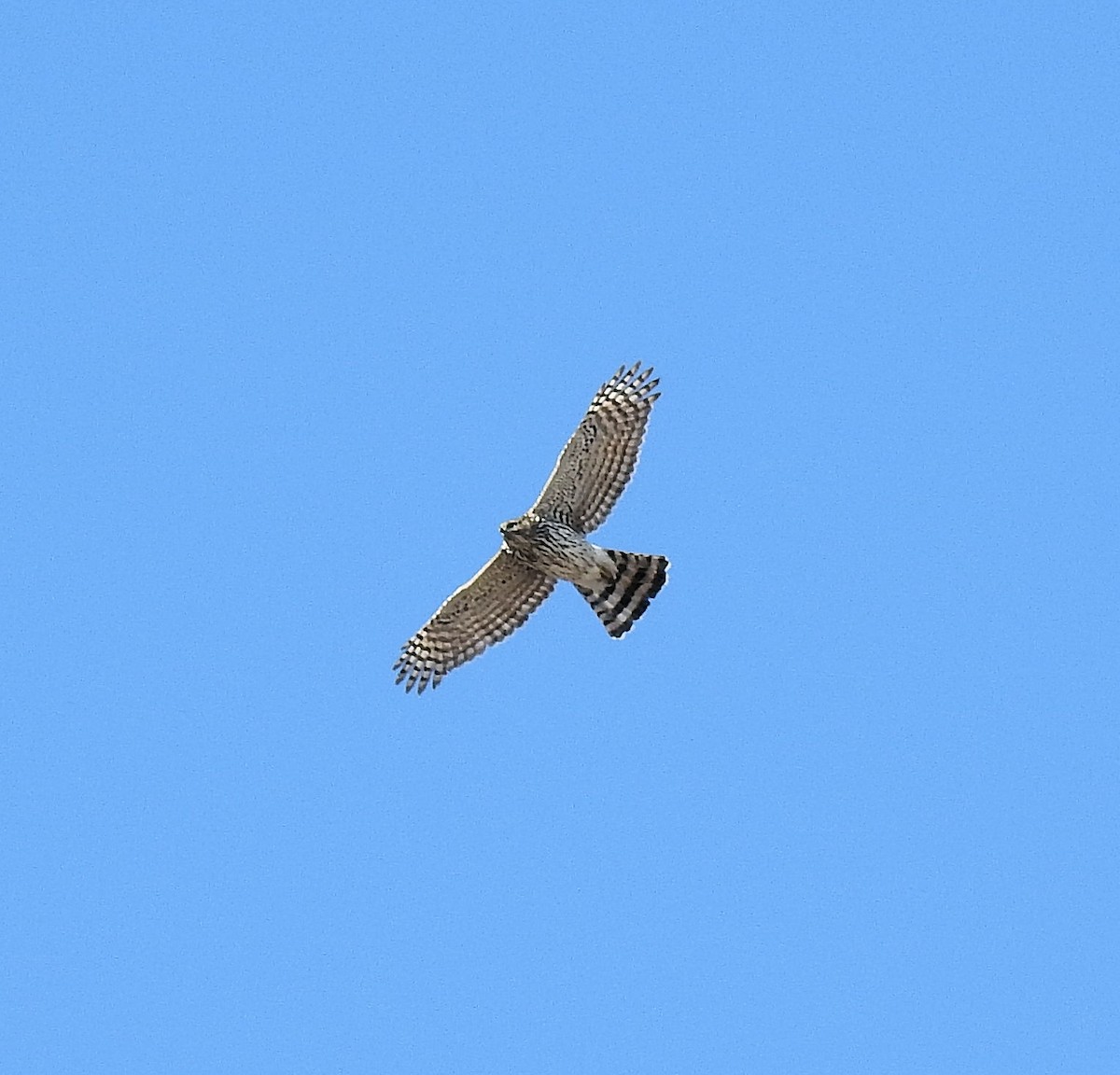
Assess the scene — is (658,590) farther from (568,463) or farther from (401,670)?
(401,670)

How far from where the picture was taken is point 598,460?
65.8 feet

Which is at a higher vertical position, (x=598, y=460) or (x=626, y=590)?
(x=598, y=460)

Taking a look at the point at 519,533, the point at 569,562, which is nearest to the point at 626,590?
the point at 569,562

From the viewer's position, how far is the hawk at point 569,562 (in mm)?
19688

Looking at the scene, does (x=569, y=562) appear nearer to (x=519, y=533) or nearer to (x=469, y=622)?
(x=519, y=533)

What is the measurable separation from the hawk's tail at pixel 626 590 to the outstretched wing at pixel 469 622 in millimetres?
639

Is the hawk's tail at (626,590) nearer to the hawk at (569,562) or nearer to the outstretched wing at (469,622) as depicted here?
the hawk at (569,562)

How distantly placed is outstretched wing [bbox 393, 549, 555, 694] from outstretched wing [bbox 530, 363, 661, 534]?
767 millimetres

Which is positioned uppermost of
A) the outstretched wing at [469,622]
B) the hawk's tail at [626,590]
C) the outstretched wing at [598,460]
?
the outstretched wing at [598,460]

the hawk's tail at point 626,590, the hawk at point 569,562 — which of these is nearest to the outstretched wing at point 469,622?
the hawk at point 569,562

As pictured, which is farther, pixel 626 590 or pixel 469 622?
pixel 469 622

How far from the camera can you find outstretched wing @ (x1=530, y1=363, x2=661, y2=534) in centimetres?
1994

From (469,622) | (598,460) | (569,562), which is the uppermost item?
(598,460)

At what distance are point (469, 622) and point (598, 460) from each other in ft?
7.44
